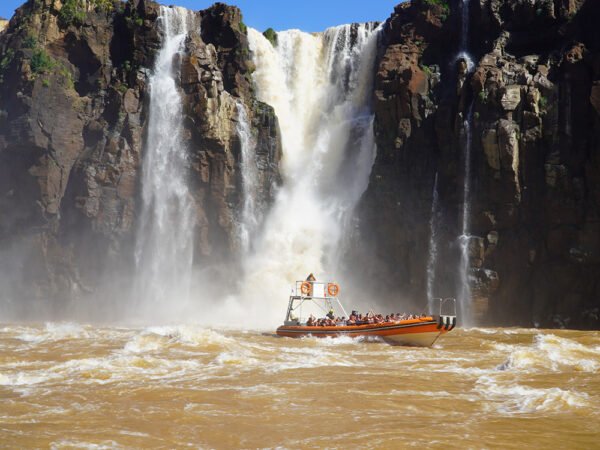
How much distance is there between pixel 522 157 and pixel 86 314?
31.8 m

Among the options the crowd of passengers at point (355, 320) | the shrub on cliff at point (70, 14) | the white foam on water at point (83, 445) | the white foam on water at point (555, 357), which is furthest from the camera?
the shrub on cliff at point (70, 14)

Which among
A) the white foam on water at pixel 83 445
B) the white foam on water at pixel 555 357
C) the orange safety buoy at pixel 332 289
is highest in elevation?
the orange safety buoy at pixel 332 289

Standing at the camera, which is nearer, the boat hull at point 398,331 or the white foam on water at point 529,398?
the white foam on water at point 529,398

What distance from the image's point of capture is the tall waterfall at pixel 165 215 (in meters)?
45.7

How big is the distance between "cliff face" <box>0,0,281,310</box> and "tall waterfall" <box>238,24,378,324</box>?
213 centimetres

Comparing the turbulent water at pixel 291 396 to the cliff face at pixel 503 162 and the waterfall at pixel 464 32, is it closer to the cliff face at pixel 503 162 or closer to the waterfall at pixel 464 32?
the cliff face at pixel 503 162

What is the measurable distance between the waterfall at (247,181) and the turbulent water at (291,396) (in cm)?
2044

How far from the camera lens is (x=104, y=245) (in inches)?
1807

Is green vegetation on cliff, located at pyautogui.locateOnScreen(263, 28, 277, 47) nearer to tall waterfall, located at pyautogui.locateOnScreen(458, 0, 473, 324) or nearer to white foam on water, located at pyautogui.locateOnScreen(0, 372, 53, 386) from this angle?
tall waterfall, located at pyautogui.locateOnScreen(458, 0, 473, 324)

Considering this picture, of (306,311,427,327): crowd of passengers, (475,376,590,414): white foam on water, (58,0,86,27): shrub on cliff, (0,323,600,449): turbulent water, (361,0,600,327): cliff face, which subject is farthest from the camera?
(58,0,86,27): shrub on cliff

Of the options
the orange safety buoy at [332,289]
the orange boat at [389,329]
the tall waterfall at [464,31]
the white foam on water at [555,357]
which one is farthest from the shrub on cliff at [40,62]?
the white foam on water at [555,357]

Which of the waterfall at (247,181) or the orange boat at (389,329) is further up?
the waterfall at (247,181)

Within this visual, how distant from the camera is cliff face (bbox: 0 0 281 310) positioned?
1810 inches

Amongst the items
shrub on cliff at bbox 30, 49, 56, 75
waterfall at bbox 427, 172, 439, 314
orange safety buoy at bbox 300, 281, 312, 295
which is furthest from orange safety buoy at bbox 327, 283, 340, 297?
shrub on cliff at bbox 30, 49, 56, 75
